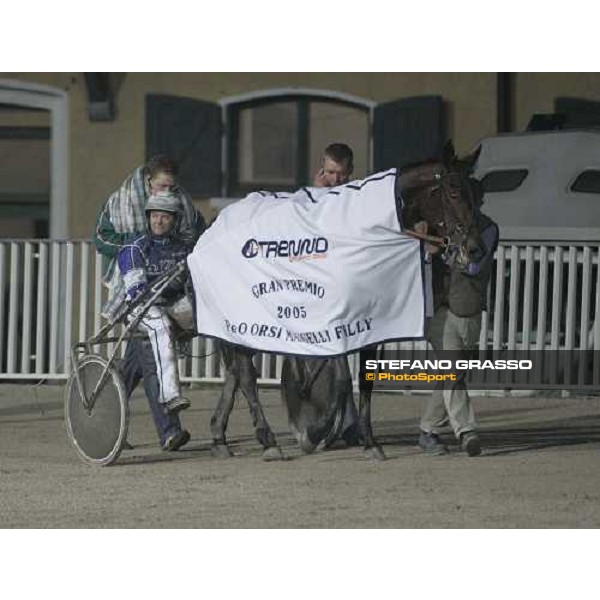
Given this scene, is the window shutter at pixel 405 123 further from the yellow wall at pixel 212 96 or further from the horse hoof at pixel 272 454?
the horse hoof at pixel 272 454

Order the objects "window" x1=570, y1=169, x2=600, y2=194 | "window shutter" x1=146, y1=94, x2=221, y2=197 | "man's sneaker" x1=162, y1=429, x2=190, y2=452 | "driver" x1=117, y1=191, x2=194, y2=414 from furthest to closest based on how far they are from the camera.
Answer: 1. "window shutter" x1=146, y1=94, x2=221, y2=197
2. "window" x1=570, y1=169, x2=600, y2=194
3. "man's sneaker" x1=162, y1=429, x2=190, y2=452
4. "driver" x1=117, y1=191, x2=194, y2=414

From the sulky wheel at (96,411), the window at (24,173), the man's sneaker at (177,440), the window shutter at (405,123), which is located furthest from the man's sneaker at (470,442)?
the window at (24,173)

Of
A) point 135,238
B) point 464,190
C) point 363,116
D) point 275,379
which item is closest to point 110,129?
point 363,116

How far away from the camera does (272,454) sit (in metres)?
10.6

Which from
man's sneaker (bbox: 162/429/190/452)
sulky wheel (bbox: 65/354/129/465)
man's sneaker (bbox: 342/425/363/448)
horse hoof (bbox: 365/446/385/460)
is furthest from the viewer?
man's sneaker (bbox: 342/425/363/448)

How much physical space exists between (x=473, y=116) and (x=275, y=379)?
3570 millimetres

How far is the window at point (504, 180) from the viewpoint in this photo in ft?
53.5

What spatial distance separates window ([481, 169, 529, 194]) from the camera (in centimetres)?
1631

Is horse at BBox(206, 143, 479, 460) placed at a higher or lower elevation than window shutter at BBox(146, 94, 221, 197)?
lower

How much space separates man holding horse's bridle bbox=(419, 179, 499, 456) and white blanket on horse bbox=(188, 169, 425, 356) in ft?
1.20

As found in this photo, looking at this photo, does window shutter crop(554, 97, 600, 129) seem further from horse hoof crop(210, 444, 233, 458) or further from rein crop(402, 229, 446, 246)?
rein crop(402, 229, 446, 246)

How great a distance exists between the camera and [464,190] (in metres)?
9.91

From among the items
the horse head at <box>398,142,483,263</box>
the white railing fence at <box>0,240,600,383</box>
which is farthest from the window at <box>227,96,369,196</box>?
the horse head at <box>398,142,483,263</box>

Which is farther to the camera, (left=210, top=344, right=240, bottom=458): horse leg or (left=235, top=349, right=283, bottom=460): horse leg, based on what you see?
(left=210, top=344, right=240, bottom=458): horse leg
